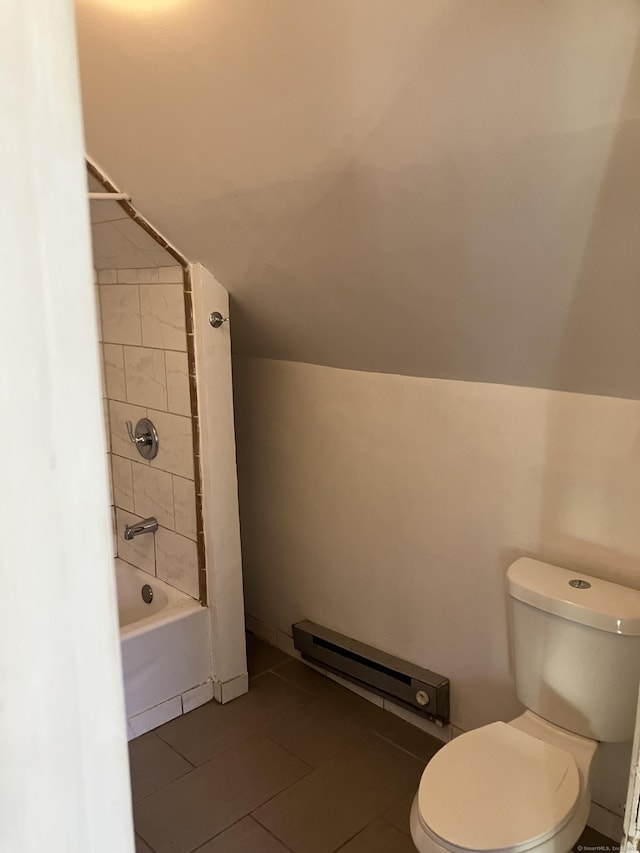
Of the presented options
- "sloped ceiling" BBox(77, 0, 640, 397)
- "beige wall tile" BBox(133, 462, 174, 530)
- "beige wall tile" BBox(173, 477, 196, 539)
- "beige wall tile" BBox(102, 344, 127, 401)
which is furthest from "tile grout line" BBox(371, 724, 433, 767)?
"beige wall tile" BBox(102, 344, 127, 401)

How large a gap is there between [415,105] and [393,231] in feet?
1.27

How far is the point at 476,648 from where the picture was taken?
2232 millimetres

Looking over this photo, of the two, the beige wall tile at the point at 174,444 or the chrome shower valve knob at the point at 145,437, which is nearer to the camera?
the beige wall tile at the point at 174,444

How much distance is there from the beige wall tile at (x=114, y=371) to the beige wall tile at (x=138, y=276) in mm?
282

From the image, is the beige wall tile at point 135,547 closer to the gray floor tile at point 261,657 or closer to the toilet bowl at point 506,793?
the gray floor tile at point 261,657

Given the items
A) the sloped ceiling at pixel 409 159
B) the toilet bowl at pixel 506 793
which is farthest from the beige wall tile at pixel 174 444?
the toilet bowl at pixel 506 793

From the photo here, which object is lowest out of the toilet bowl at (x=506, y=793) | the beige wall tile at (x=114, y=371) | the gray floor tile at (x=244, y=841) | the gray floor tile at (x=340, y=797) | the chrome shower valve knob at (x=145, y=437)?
the gray floor tile at (x=244, y=841)

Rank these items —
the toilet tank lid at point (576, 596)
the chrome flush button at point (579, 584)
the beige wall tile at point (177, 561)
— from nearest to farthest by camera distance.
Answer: the toilet tank lid at point (576, 596) → the chrome flush button at point (579, 584) → the beige wall tile at point (177, 561)

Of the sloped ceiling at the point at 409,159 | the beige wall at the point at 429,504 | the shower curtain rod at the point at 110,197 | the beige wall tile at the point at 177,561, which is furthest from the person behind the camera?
the beige wall tile at the point at 177,561

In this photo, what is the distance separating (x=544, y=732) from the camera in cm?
182

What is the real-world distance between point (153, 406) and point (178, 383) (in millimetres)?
220

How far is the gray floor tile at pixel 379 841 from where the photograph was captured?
1.94m

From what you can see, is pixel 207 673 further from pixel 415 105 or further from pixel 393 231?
pixel 415 105

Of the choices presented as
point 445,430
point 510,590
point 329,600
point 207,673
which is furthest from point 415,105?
point 207,673
